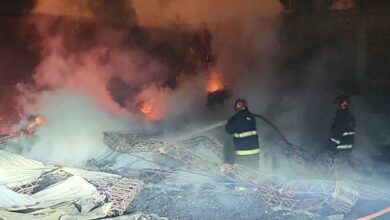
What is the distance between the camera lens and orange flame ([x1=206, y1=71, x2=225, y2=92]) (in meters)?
13.0

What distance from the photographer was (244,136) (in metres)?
8.01

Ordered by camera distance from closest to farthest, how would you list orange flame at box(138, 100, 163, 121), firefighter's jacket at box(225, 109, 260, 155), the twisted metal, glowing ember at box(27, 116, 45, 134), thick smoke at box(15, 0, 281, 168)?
the twisted metal, firefighter's jacket at box(225, 109, 260, 155), glowing ember at box(27, 116, 45, 134), thick smoke at box(15, 0, 281, 168), orange flame at box(138, 100, 163, 121)

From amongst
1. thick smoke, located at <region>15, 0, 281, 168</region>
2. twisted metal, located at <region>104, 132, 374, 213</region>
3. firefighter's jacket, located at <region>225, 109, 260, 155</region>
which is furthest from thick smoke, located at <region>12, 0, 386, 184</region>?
firefighter's jacket, located at <region>225, 109, 260, 155</region>

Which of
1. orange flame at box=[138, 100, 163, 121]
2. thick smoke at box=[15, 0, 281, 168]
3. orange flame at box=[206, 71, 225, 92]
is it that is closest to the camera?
thick smoke at box=[15, 0, 281, 168]

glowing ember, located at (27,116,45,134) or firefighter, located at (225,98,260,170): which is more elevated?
glowing ember, located at (27,116,45,134)

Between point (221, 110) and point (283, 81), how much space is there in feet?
5.91

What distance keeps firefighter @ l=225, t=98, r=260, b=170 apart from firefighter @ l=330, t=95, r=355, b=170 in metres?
1.37

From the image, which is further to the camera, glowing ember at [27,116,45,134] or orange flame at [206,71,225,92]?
orange flame at [206,71,225,92]

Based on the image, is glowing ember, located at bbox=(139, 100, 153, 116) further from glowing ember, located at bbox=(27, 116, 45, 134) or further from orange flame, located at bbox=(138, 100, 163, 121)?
glowing ember, located at bbox=(27, 116, 45, 134)

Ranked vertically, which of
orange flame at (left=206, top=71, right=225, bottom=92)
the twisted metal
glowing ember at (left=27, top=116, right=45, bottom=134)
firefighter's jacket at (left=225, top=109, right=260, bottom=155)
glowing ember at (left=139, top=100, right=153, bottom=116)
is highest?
orange flame at (left=206, top=71, right=225, bottom=92)

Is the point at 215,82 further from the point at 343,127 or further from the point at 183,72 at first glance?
the point at 343,127

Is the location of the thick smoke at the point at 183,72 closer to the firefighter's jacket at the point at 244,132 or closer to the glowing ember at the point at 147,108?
the glowing ember at the point at 147,108

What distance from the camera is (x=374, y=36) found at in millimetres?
11289

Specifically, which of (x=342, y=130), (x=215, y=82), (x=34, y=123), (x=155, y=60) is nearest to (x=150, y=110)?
(x=155, y=60)
